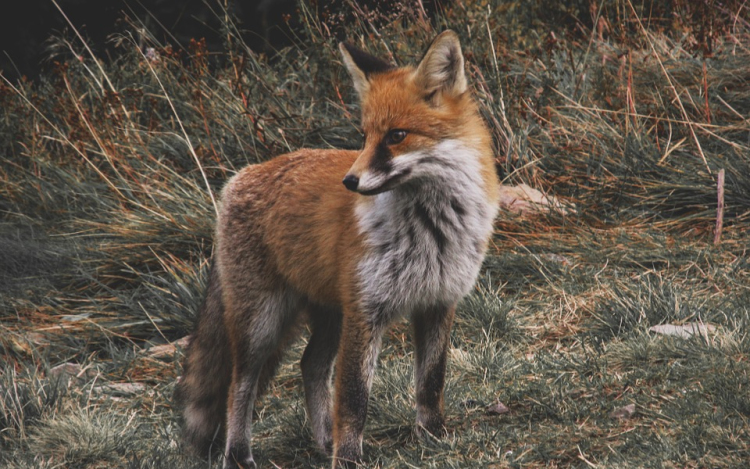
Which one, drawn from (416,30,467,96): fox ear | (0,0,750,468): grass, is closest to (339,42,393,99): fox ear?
(416,30,467,96): fox ear

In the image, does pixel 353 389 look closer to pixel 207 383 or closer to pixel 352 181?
pixel 352 181

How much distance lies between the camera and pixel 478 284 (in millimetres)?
5355

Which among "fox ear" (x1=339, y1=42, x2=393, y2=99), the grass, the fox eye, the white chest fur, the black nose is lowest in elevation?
the grass

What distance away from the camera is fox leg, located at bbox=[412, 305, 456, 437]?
3754 mm

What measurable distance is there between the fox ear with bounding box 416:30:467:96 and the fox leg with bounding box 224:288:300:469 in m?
1.34

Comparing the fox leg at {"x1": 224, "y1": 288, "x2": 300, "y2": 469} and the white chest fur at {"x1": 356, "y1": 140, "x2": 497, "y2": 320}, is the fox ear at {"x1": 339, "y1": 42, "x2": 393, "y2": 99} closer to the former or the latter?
the white chest fur at {"x1": 356, "y1": 140, "x2": 497, "y2": 320}

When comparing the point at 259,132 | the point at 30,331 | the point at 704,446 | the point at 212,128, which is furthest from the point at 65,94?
the point at 704,446

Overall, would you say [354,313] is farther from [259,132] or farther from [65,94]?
[65,94]

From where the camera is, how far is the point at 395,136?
11.2ft

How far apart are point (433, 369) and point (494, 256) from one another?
2177mm

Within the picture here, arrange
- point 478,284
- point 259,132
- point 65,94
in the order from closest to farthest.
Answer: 1. point 478,284
2. point 259,132
3. point 65,94

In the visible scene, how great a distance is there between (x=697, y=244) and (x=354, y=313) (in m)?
3.16

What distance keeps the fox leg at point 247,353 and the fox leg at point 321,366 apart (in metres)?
0.30

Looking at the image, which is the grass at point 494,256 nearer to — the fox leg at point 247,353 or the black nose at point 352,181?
the fox leg at point 247,353
